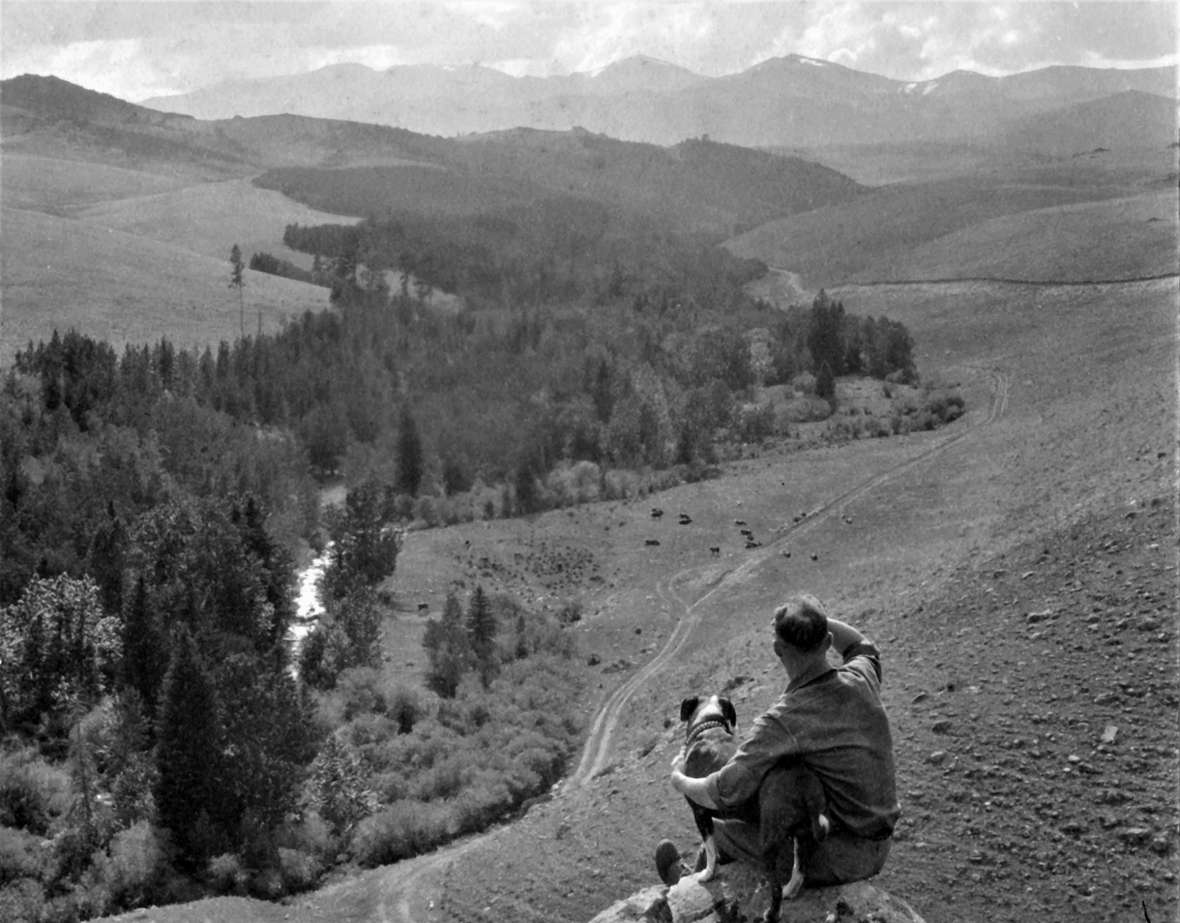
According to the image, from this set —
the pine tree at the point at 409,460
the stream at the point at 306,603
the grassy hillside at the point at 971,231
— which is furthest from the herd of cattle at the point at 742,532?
the grassy hillside at the point at 971,231

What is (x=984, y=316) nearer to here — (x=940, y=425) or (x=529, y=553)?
(x=940, y=425)

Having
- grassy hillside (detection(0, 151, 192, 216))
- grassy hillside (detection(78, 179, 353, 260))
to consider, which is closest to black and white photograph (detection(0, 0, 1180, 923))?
grassy hillside (detection(78, 179, 353, 260))

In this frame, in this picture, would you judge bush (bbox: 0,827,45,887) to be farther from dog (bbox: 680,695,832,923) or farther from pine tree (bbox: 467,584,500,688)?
dog (bbox: 680,695,832,923)

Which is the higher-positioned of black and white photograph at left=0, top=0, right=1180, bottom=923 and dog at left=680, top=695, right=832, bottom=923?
dog at left=680, top=695, right=832, bottom=923

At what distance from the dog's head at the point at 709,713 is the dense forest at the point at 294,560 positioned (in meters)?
16.5

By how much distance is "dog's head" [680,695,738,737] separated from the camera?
7406mm

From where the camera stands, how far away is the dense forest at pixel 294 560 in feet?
79.0

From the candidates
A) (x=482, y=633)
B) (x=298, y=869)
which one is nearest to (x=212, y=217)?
(x=482, y=633)

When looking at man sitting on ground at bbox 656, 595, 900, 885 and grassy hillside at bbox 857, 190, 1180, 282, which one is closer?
man sitting on ground at bbox 656, 595, 900, 885

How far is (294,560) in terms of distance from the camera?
42812 mm

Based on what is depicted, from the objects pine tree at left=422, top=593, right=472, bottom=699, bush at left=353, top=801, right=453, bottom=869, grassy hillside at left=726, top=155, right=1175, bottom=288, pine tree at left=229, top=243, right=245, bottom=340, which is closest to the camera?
bush at left=353, top=801, right=453, bottom=869

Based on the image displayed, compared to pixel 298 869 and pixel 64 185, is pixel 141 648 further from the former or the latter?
pixel 64 185

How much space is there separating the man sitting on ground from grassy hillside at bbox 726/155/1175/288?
7834cm

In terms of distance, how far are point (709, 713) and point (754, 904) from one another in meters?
1.09
